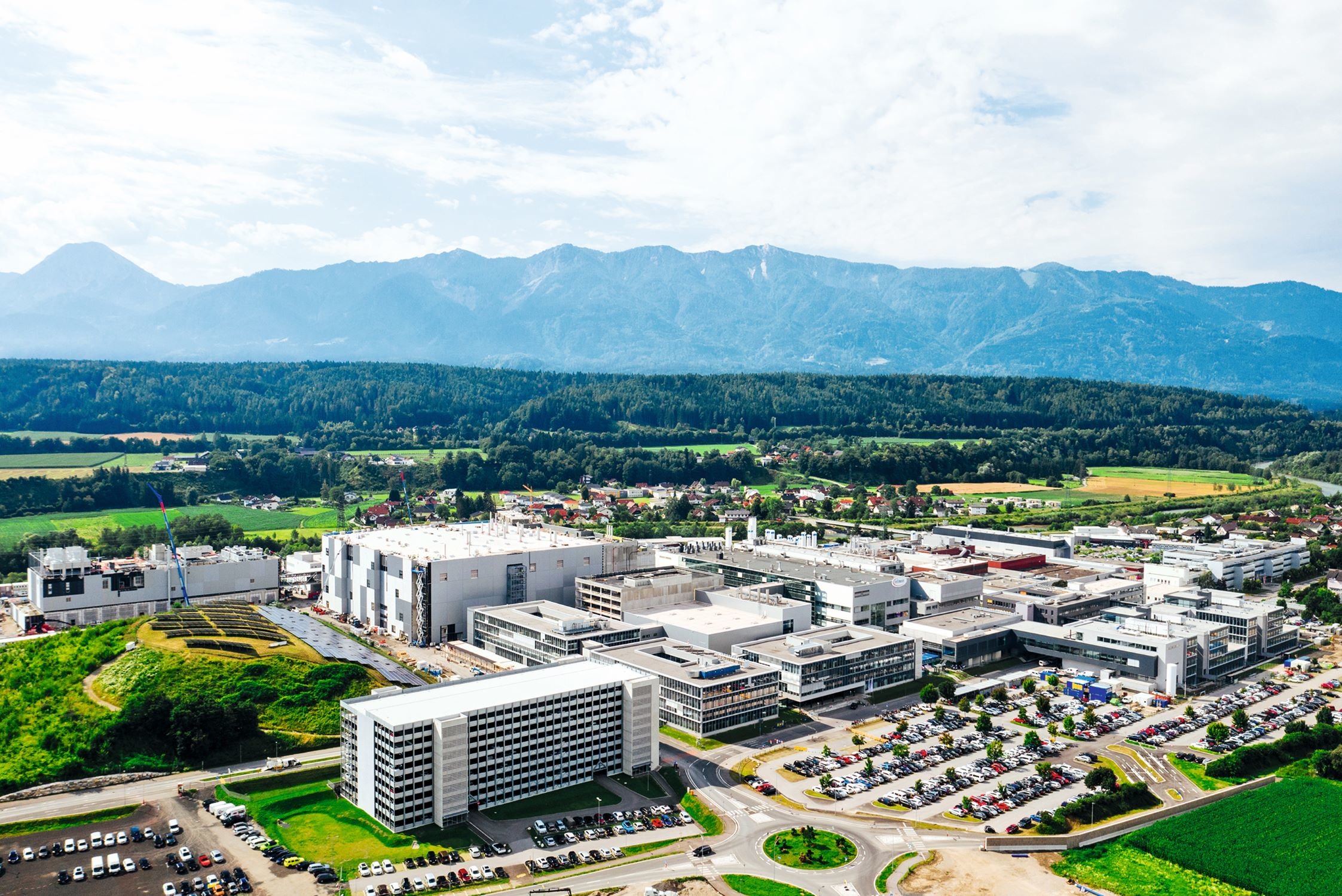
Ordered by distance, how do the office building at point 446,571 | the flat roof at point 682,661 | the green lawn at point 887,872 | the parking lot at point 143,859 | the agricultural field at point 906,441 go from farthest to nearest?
the agricultural field at point 906,441 → the office building at point 446,571 → the flat roof at point 682,661 → the green lawn at point 887,872 → the parking lot at point 143,859

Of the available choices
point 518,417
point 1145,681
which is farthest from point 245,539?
point 518,417

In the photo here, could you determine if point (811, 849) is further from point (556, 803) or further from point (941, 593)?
point (941, 593)

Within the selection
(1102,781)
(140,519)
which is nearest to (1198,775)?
(1102,781)

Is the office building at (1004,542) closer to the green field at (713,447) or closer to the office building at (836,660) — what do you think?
the office building at (836,660)

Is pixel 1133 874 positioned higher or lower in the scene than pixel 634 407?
lower

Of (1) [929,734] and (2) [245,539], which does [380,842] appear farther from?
(2) [245,539]

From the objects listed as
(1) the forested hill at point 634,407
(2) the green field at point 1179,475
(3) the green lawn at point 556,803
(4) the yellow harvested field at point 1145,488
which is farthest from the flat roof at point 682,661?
(1) the forested hill at point 634,407
